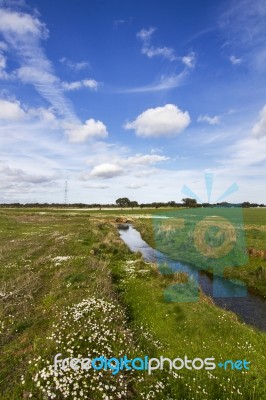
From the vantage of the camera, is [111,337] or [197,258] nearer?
[111,337]

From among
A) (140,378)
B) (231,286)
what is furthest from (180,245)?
(140,378)

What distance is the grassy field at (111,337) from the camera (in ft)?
31.8

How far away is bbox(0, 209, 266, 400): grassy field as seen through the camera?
9688mm

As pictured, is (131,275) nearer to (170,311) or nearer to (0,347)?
(170,311)

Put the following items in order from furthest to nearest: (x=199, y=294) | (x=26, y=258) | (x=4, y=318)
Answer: (x=26, y=258) < (x=199, y=294) < (x=4, y=318)

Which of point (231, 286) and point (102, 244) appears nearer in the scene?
point (231, 286)

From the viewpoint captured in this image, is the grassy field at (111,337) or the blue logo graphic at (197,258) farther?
the blue logo graphic at (197,258)

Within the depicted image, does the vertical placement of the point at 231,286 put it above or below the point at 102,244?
below

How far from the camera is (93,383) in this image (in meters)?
9.73

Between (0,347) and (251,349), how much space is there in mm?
11114

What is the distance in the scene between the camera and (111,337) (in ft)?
39.6

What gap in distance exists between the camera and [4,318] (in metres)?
14.1

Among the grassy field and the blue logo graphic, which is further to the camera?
the blue logo graphic

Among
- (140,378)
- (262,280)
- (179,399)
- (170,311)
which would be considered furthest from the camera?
(262,280)
